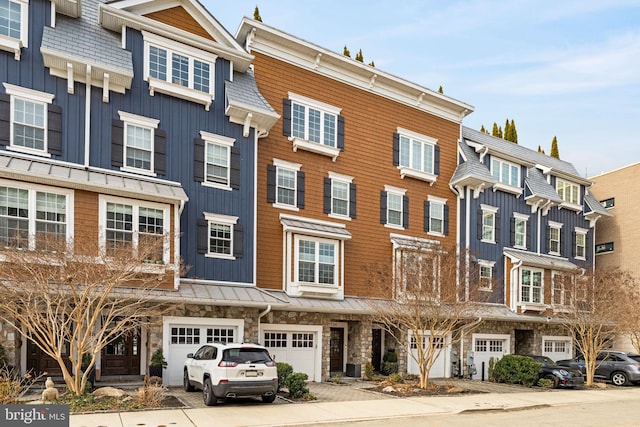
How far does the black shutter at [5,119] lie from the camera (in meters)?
16.7

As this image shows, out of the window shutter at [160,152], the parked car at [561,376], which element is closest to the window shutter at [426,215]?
the parked car at [561,376]

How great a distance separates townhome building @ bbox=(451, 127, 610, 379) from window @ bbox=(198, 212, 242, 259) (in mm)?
11674

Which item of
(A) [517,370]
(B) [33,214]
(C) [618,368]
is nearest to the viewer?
(B) [33,214]

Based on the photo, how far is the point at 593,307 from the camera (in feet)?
82.1

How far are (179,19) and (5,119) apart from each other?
22.9 ft

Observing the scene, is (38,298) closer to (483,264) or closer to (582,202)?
(483,264)

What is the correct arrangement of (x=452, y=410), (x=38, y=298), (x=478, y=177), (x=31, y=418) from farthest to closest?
1. (x=478, y=177)
2. (x=452, y=410)
3. (x=38, y=298)
4. (x=31, y=418)

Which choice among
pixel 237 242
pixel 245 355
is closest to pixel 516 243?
pixel 237 242

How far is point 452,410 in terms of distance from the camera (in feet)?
53.3

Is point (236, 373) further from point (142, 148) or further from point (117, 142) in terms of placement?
point (117, 142)

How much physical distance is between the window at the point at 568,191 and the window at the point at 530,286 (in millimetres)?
6213

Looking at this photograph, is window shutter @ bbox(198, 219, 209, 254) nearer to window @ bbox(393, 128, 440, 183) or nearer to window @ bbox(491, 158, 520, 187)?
window @ bbox(393, 128, 440, 183)

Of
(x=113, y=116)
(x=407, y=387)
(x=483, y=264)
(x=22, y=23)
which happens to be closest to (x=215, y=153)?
(x=113, y=116)

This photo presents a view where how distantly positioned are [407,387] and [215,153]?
1072cm
